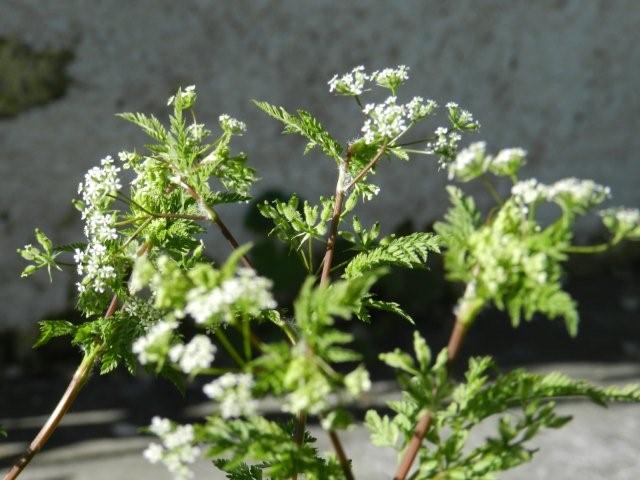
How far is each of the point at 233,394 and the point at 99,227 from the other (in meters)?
0.33

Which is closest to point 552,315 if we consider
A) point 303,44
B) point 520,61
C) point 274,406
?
point 274,406

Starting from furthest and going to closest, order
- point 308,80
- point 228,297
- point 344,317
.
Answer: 1. point 308,80
2. point 344,317
3. point 228,297

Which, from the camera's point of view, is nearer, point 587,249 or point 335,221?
point 587,249

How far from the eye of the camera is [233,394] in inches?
23.8

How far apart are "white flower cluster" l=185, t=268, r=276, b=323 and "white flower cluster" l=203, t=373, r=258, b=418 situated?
37mm

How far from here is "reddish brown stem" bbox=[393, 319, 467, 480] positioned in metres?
0.66

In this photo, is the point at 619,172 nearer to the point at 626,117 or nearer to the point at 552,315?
the point at 626,117

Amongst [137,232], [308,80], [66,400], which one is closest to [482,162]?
[137,232]

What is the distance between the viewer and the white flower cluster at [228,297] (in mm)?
603

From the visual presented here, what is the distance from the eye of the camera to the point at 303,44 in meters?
4.00

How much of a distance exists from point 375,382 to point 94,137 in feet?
4.70

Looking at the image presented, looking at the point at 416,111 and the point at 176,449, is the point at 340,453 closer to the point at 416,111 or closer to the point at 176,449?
the point at 176,449

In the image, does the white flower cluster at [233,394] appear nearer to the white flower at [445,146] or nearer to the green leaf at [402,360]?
the green leaf at [402,360]

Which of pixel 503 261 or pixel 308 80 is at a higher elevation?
pixel 308 80
